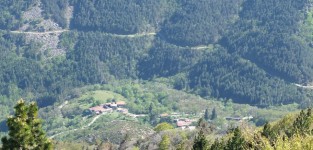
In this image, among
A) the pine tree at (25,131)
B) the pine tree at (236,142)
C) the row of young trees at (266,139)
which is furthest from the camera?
the pine tree at (236,142)

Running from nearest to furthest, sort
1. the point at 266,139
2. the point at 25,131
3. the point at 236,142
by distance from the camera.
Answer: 1. the point at 266,139
2. the point at 25,131
3. the point at 236,142

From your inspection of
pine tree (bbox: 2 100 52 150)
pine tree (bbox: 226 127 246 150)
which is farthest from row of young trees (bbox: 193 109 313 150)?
pine tree (bbox: 2 100 52 150)

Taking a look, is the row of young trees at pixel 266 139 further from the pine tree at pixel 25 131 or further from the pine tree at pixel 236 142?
the pine tree at pixel 25 131

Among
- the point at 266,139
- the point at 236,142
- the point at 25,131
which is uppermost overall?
the point at 266,139

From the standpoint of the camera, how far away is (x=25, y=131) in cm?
4788

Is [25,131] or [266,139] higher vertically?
[266,139]

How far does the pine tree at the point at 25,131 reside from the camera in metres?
47.6

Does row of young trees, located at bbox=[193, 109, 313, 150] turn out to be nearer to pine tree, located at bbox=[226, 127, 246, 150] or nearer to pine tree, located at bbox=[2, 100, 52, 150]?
pine tree, located at bbox=[226, 127, 246, 150]

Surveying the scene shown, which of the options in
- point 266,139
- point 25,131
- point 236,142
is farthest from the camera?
point 236,142

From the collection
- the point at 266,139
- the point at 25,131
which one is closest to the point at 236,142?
the point at 25,131

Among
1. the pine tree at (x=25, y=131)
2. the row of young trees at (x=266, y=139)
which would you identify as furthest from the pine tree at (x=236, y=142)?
the pine tree at (x=25, y=131)

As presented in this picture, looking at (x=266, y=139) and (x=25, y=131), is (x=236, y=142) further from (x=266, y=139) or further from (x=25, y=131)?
(x=266, y=139)

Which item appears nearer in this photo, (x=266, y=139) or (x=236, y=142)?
(x=266, y=139)

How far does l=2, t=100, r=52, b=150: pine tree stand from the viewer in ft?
156
